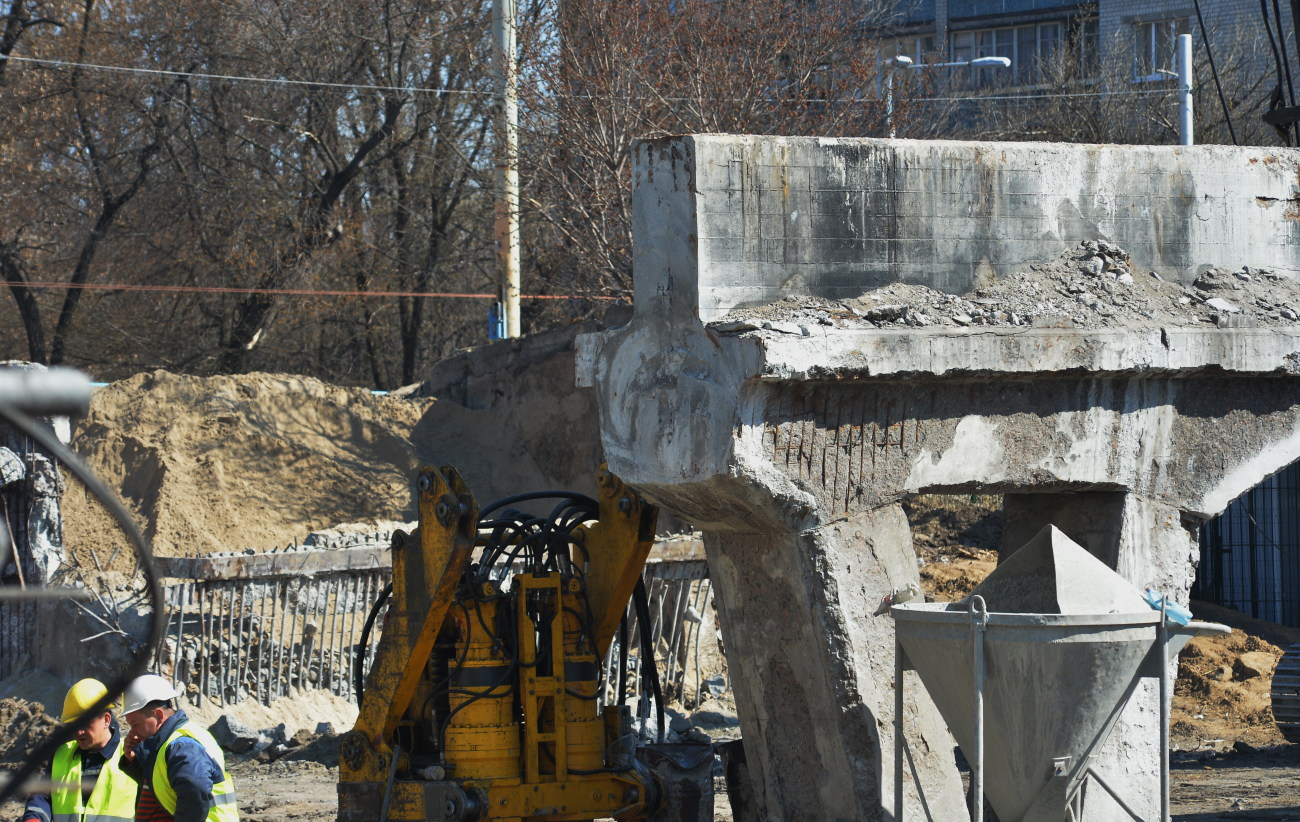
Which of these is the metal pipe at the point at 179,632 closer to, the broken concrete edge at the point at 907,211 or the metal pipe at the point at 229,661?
the metal pipe at the point at 229,661

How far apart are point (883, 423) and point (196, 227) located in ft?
66.4

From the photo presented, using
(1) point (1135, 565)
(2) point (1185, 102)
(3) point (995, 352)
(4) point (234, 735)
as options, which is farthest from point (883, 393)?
(2) point (1185, 102)

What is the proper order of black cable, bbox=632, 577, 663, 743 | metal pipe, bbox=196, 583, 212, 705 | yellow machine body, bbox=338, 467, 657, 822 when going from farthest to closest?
metal pipe, bbox=196, 583, 212, 705, black cable, bbox=632, 577, 663, 743, yellow machine body, bbox=338, 467, 657, 822

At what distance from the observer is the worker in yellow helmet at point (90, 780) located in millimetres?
5293

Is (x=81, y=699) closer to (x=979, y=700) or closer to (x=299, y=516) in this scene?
(x=979, y=700)

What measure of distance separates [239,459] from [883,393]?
14146mm

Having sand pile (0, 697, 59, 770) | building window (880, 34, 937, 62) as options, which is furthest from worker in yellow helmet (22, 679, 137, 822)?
building window (880, 34, 937, 62)

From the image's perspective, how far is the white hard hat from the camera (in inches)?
210

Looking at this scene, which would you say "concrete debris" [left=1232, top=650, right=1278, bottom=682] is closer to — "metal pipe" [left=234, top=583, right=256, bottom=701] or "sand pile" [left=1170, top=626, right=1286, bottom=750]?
"sand pile" [left=1170, top=626, right=1286, bottom=750]

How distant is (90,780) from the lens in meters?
5.23

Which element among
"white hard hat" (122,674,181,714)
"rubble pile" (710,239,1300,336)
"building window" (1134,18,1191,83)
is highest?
"building window" (1134,18,1191,83)

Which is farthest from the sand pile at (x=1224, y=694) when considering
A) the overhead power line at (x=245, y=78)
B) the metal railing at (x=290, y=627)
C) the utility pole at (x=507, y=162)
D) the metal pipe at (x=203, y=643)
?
the overhead power line at (x=245, y=78)

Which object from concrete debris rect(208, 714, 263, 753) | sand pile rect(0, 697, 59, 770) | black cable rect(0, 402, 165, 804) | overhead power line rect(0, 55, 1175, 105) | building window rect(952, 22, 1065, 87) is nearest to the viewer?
black cable rect(0, 402, 165, 804)

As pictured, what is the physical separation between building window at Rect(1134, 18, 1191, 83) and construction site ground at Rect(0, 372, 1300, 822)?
42.7 ft
